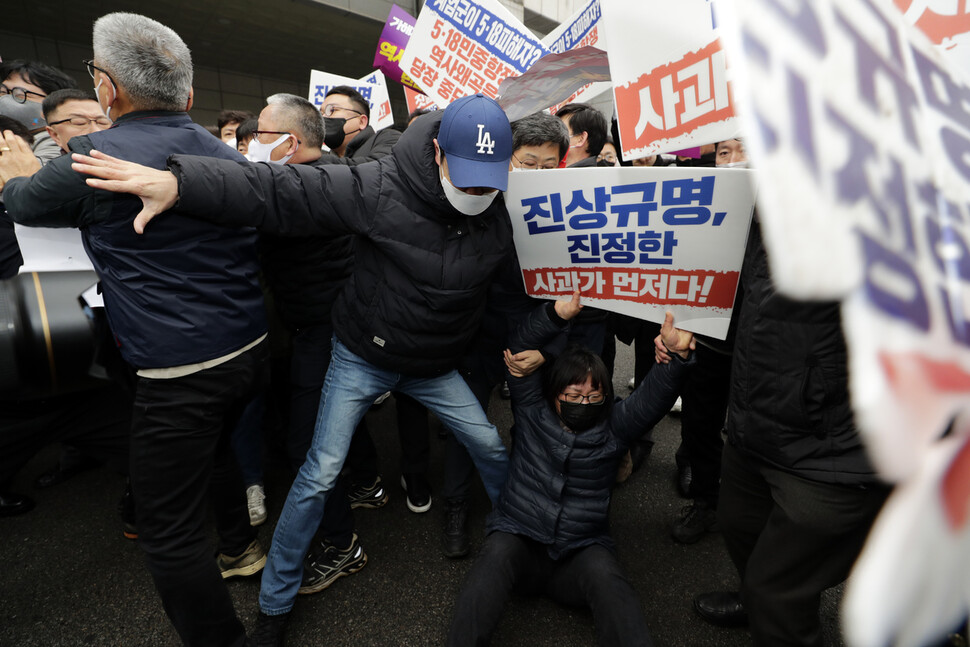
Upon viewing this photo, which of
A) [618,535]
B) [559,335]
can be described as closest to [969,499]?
[559,335]

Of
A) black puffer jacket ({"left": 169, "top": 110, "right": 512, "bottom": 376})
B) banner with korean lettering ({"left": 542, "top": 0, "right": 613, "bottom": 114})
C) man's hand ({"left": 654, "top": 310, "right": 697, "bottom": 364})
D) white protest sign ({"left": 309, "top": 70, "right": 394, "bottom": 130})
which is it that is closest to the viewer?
black puffer jacket ({"left": 169, "top": 110, "right": 512, "bottom": 376})

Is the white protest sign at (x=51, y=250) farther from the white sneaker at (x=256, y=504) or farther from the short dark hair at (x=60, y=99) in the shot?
the white sneaker at (x=256, y=504)

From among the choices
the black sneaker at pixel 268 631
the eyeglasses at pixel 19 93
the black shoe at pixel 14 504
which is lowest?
the black shoe at pixel 14 504

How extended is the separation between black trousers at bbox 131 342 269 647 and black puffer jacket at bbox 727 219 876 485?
1.44 meters

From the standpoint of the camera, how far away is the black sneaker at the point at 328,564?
200 centimetres

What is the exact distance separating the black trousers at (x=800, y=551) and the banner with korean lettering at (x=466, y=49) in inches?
100

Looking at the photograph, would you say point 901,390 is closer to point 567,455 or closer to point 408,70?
point 567,455

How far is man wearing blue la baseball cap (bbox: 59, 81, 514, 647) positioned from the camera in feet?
5.03

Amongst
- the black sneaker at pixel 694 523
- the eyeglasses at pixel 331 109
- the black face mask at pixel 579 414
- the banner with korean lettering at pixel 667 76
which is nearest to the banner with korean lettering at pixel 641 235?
the banner with korean lettering at pixel 667 76

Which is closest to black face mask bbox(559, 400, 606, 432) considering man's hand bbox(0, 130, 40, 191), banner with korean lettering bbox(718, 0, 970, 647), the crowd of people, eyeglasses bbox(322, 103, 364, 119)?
the crowd of people

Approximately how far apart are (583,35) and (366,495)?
2.76 metres

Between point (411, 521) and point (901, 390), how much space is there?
94.4 inches

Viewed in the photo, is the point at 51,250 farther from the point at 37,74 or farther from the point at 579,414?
the point at 37,74

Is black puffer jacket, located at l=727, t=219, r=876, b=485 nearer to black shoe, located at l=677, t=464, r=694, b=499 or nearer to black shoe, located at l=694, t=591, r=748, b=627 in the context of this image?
black shoe, located at l=694, t=591, r=748, b=627
